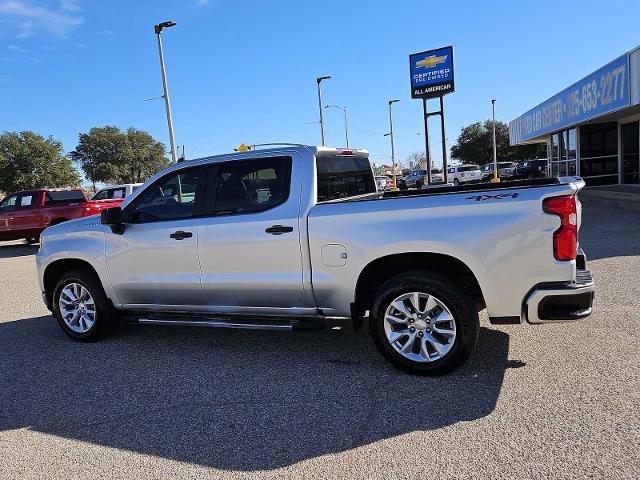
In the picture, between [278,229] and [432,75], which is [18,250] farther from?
[432,75]

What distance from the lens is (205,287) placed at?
5078 millimetres

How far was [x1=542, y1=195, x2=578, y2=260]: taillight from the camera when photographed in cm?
377

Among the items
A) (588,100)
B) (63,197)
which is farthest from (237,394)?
(588,100)

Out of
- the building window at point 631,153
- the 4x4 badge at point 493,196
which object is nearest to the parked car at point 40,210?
the 4x4 badge at point 493,196

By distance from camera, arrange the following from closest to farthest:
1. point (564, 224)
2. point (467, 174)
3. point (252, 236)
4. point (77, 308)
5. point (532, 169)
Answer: point (564, 224), point (252, 236), point (77, 308), point (532, 169), point (467, 174)

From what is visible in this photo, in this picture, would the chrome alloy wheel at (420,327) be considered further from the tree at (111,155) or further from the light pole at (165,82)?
the tree at (111,155)

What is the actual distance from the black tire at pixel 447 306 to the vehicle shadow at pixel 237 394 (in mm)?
117

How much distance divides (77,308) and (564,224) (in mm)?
4945

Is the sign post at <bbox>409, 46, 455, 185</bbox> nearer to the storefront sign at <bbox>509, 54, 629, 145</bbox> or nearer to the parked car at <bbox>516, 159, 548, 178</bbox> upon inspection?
the storefront sign at <bbox>509, 54, 629, 145</bbox>

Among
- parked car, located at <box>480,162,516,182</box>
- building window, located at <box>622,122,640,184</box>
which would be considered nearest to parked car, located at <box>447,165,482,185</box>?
parked car, located at <box>480,162,516,182</box>

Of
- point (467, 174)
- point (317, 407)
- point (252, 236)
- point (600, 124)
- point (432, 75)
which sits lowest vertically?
point (317, 407)

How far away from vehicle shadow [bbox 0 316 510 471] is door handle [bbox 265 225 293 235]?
121 centimetres

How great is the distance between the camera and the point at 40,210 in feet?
53.9

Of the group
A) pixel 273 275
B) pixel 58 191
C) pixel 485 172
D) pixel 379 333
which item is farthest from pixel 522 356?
pixel 485 172
